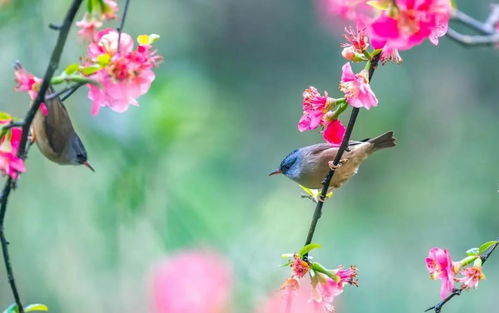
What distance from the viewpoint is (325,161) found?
244cm

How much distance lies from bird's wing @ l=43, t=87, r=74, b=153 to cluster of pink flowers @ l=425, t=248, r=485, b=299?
0.92 m

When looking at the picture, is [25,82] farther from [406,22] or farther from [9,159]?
[406,22]

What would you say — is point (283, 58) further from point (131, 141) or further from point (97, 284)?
point (131, 141)

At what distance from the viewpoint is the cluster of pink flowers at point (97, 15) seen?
3.46 feet

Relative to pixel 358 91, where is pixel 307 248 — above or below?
below

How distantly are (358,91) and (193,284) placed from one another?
114 cm

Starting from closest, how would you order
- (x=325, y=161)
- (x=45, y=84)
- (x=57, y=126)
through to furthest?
(x=45, y=84) < (x=57, y=126) < (x=325, y=161)

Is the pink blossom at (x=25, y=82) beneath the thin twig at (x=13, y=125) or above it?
above

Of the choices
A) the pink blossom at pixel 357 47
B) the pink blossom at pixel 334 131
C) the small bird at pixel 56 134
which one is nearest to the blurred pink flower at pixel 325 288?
the pink blossom at pixel 334 131

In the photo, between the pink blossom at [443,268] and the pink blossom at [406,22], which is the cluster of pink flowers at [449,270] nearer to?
the pink blossom at [443,268]

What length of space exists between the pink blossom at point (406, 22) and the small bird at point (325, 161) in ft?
3.68

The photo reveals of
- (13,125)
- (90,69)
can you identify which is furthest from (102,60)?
(13,125)

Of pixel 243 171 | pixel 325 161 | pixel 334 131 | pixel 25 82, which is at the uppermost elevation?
pixel 243 171

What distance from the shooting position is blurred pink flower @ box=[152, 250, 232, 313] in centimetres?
212
